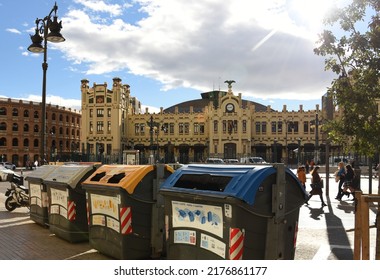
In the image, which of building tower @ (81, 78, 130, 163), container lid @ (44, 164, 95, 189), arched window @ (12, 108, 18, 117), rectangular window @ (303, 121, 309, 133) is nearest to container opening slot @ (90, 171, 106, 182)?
container lid @ (44, 164, 95, 189)

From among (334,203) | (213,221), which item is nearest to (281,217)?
(213,221)

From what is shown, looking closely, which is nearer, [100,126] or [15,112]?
[100,126]

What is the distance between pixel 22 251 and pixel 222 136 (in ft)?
189

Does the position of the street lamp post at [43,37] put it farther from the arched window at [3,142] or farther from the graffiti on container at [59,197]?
the arched window at [3,142]

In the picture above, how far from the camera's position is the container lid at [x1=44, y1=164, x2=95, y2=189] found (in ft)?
28.1

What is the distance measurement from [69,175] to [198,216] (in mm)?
4556

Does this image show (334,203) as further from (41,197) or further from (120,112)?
(120,112)

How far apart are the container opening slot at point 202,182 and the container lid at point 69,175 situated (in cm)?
343

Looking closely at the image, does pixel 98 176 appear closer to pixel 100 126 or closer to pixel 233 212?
pixel 233 212

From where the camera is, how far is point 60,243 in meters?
8.55

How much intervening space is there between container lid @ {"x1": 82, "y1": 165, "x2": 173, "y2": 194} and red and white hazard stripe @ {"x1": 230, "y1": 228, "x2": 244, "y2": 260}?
238cm

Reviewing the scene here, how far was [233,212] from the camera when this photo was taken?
482 centimetres

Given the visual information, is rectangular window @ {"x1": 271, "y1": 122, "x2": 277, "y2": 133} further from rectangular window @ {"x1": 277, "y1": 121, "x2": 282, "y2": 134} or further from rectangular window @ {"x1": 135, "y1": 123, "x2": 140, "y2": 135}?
rectangular window @ {"x1": 135, "y1": 123, "x2": 140, "y2": 135}

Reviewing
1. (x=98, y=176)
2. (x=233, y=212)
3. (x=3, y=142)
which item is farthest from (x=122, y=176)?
(x=3, y=142)
